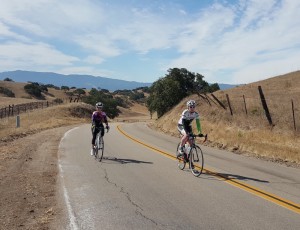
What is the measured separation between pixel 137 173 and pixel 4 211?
4.74 m

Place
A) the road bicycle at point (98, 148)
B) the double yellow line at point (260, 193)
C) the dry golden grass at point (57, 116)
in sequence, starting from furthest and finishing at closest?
1. the dry golden grass at point (57, 116)
2. the road bicycle at point (98, 148)
3. the double yellow line at point (260, 193)

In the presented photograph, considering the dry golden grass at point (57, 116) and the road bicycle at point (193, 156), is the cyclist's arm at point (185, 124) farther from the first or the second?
the dry golden grass at point (57, 116)

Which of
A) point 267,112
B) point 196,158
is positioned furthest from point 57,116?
point 196,158

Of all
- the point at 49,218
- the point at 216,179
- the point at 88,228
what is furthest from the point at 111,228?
the point at 216,179

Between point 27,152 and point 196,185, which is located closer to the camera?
point 196,185

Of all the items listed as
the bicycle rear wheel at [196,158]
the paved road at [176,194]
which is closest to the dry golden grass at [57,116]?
the paved road at [176,194]

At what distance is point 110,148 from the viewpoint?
18703mm

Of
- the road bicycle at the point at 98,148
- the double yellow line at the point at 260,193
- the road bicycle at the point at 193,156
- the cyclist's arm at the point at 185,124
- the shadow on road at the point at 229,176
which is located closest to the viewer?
the double yellow line at the point at 260,193

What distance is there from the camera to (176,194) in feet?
30.4

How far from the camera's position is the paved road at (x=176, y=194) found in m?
7.22

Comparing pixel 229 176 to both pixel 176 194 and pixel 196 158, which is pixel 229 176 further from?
pixel 176 194

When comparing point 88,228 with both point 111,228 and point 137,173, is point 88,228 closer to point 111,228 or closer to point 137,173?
point 111,228

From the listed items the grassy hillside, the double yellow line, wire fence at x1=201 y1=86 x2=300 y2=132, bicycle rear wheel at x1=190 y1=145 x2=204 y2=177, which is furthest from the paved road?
wire fence at x1=201 y1=86 x2=300 y2=132

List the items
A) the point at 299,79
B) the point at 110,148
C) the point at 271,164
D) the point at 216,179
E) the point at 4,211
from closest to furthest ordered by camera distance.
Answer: the point at 4,211
the point at 216,179
the point at 271,164
the point at 110,148
the point at 299,79
